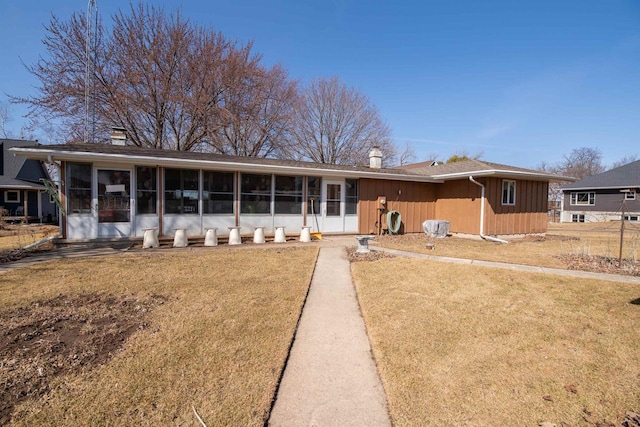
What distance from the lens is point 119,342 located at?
3168 mm

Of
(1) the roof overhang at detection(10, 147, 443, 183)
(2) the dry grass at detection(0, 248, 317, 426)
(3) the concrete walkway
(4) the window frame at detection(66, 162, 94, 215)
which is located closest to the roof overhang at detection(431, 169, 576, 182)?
(1) the roof overhang at detection(10, 147, 443, 183)

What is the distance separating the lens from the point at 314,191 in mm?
12133

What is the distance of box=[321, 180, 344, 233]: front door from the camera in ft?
40.4

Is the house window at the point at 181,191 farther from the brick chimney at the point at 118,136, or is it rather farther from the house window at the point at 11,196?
the house window at the point at 11,196

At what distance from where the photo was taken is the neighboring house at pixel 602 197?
25172 millimetres

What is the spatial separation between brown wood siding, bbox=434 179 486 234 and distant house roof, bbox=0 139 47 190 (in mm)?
24554

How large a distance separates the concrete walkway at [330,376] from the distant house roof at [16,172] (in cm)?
2406

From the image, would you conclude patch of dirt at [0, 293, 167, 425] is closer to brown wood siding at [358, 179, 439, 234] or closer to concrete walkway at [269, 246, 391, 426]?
concrete walkway at [269, 246, 391, 426]

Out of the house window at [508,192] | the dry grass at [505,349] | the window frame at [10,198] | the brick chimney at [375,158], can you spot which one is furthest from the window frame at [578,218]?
the window frame at [10,198]

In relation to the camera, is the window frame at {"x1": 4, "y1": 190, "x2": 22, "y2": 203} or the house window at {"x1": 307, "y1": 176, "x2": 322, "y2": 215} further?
the window frame at {"x1": 4, "y1": 190, "x2": 22, "y2": 203}

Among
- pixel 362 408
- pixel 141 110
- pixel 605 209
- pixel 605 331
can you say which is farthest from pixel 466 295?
pixel 605 209

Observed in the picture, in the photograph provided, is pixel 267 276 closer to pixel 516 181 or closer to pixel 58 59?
pixel 516 181

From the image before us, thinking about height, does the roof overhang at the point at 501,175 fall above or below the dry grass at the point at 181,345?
above

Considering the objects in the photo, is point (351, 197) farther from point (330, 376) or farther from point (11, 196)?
point (11, 196)
